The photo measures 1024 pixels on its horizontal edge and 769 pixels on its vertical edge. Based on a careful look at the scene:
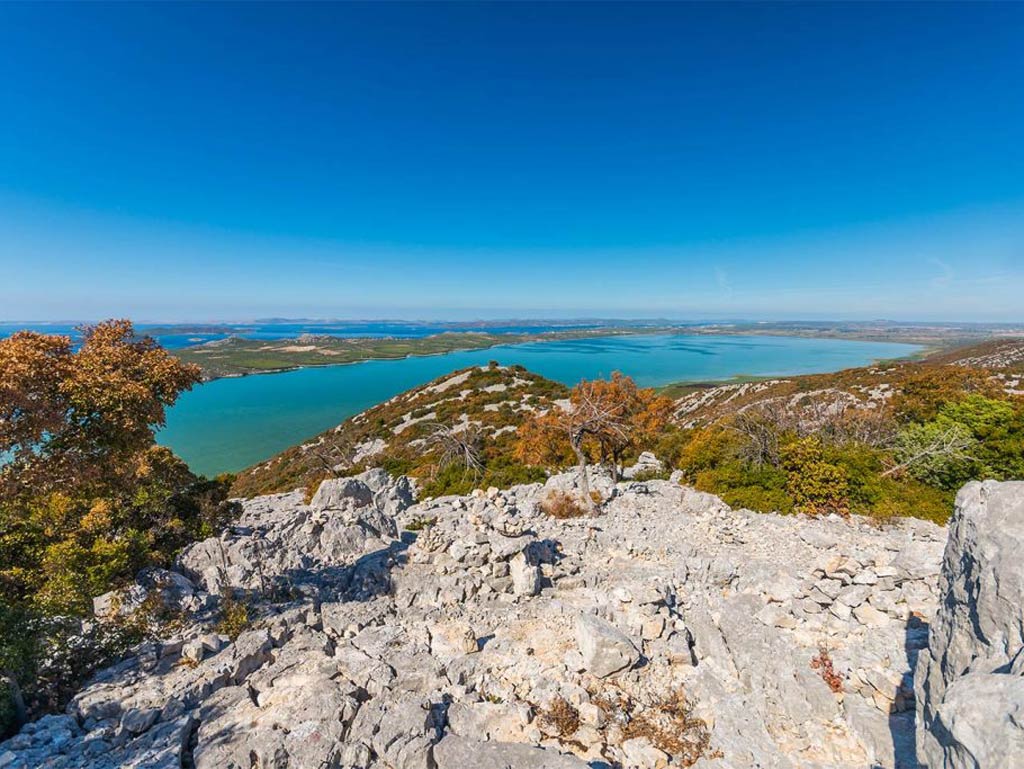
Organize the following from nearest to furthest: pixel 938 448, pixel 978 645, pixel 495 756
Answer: pixel 978 645 → pixel 495 756 → pixel 938 448

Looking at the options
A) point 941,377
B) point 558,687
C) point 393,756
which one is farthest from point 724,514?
point 941,377

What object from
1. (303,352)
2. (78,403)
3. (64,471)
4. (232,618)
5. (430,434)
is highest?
(78,403)

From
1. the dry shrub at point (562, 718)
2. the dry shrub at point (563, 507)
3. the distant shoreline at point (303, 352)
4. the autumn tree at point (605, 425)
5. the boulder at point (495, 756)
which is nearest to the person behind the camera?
the boulder at point (495, 756)

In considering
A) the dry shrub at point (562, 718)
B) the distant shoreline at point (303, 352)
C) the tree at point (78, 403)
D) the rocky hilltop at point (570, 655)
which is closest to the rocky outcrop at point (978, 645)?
the rocky hilltop at point (570, 655)

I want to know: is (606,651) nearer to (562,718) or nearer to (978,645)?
(562,718)

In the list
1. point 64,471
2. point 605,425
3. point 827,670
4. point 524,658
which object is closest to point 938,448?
point 605,425

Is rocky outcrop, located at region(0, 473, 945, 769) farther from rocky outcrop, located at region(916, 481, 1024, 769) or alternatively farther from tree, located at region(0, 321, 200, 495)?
tree, located at region(0, 321, 200, 495)

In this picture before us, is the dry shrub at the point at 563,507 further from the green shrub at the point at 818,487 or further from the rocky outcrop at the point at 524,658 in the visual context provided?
the green shrub at the point at 818,487

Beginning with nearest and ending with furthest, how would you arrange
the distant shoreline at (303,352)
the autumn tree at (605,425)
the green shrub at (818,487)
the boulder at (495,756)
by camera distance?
1. the boulder at (495,756)
2. the green shrub at (818,487)
3. the autumn tree at (605,425)
4. the distant shoreline at (303,352)
